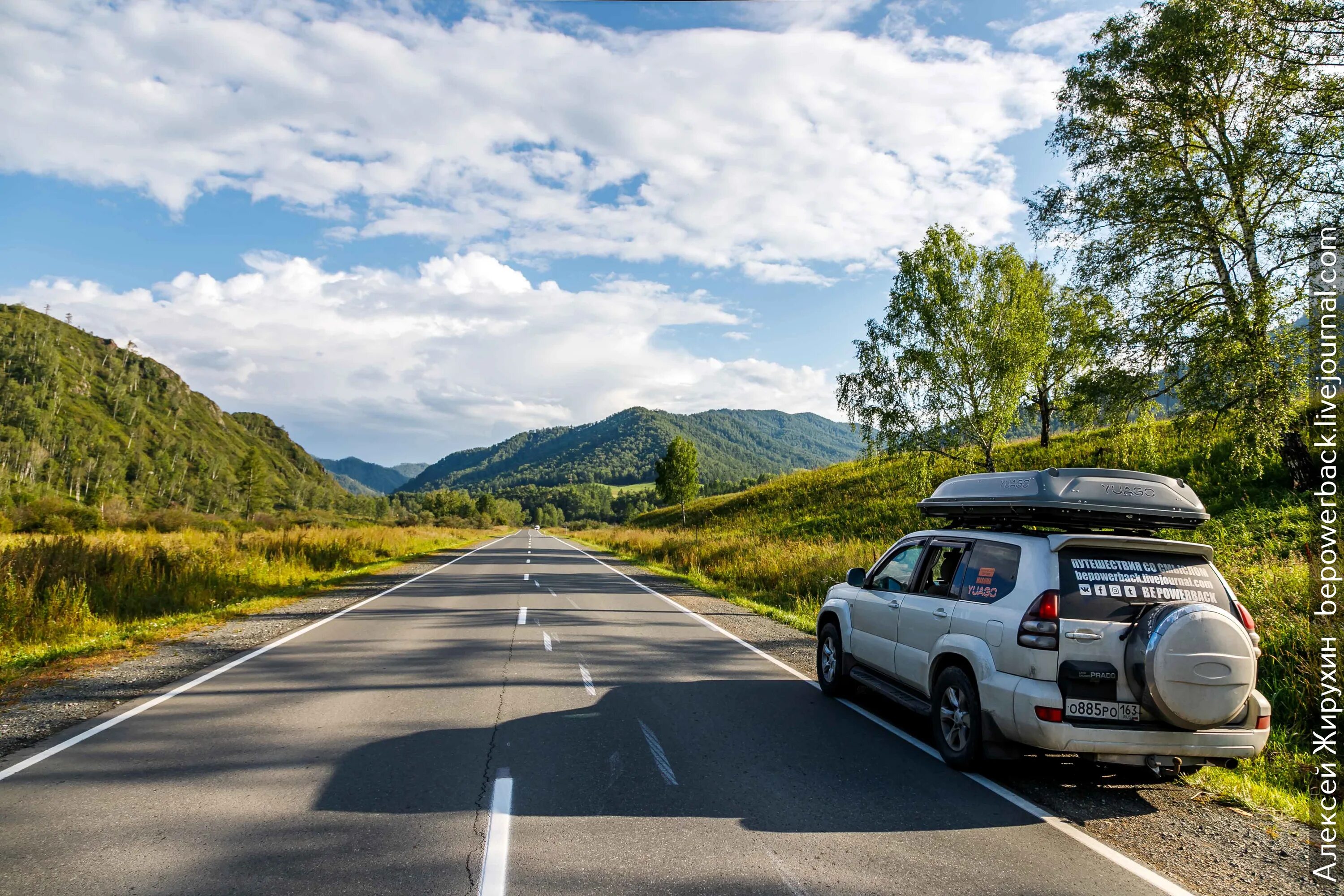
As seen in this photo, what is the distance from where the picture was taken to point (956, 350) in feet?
57.7

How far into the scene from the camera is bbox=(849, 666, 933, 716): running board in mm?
6082

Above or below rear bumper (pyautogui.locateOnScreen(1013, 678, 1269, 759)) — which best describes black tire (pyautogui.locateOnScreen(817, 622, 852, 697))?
below

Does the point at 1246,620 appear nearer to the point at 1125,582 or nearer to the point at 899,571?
the point at 1125,582

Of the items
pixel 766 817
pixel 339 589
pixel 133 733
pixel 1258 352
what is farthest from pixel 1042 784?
pixel 339 589

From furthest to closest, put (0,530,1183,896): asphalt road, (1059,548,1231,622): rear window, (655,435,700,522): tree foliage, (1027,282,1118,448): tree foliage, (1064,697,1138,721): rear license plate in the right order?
(655,435,700,522): tree foliage, (1027,282,1118,448): tree foliage, (1059,548,1231,622): rear window, (1064,697,1138,721): rear license plate, (0,530,1183,896): asphalt road

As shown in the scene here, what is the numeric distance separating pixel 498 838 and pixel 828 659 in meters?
4.89

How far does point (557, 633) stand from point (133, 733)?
6121 millimetres

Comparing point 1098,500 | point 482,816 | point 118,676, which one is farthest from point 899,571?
point 118,676

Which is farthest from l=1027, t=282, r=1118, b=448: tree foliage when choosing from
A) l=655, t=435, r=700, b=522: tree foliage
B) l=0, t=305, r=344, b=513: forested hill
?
l=0, t=305, r=344, b=513: forested hill

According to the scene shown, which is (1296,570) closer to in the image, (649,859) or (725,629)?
(725,629)

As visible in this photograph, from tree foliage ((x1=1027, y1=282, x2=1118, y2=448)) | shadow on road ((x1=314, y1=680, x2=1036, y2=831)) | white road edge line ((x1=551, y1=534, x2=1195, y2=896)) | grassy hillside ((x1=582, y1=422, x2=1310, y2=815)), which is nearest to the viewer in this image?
white road edge line ((x1=551, y1=534, x2=1195, y2=896))

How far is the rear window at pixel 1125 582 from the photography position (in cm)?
490

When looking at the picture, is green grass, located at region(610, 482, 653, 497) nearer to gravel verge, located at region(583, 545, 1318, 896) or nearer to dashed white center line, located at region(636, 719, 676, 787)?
dashed white center line, located at region(636, 719, 676, 787)

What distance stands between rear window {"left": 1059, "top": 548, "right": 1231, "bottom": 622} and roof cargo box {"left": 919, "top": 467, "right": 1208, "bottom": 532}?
0.37m
